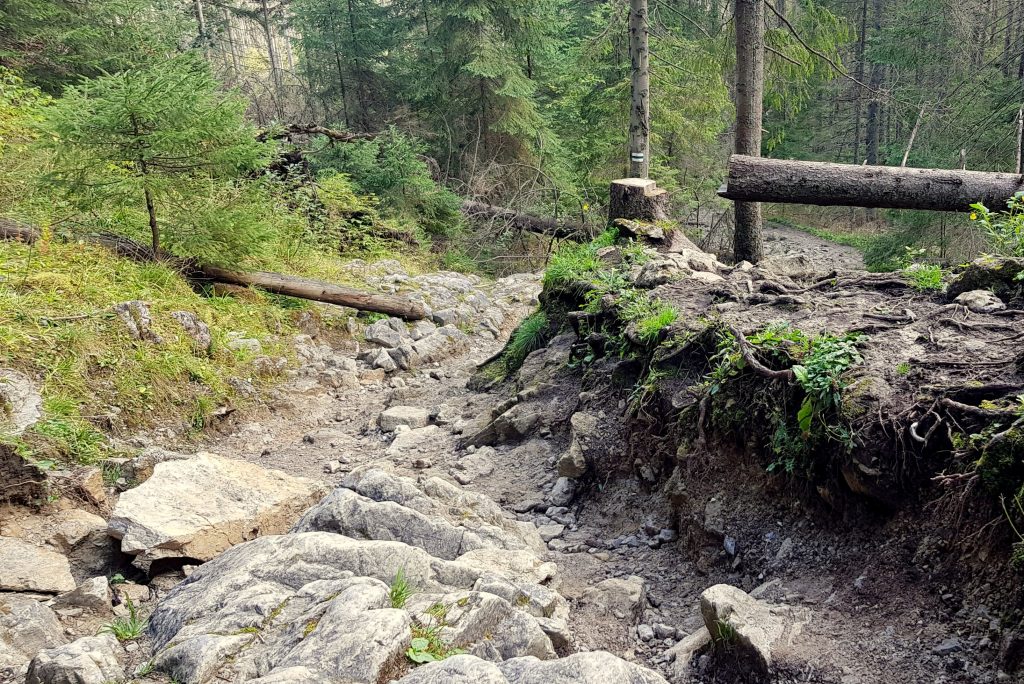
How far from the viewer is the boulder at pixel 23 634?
10.3ft

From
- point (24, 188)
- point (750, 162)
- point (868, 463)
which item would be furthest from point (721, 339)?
point (24, 188)

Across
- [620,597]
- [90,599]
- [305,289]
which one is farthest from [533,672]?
[305,289]

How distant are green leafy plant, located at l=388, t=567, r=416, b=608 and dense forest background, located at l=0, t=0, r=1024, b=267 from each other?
642cm

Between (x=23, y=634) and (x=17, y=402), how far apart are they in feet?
9.79

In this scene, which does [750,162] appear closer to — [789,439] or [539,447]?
[539,447]

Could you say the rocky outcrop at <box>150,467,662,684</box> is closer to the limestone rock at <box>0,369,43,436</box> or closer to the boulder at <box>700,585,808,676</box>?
the boulder at <box>700,585,808,676</box>

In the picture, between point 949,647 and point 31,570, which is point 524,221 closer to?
point 31,570

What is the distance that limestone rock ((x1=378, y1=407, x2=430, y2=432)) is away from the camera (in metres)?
7.22

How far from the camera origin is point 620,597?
154 inches

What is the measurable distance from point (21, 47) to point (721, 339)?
1389cm

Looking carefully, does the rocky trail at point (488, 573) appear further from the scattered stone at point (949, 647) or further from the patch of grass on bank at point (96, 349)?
the patch of grass on bank at point (96, 349)

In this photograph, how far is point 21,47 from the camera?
12.7m

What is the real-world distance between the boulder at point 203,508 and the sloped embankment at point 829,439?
6.18 feet

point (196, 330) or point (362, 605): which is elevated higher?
point (196, 330)
